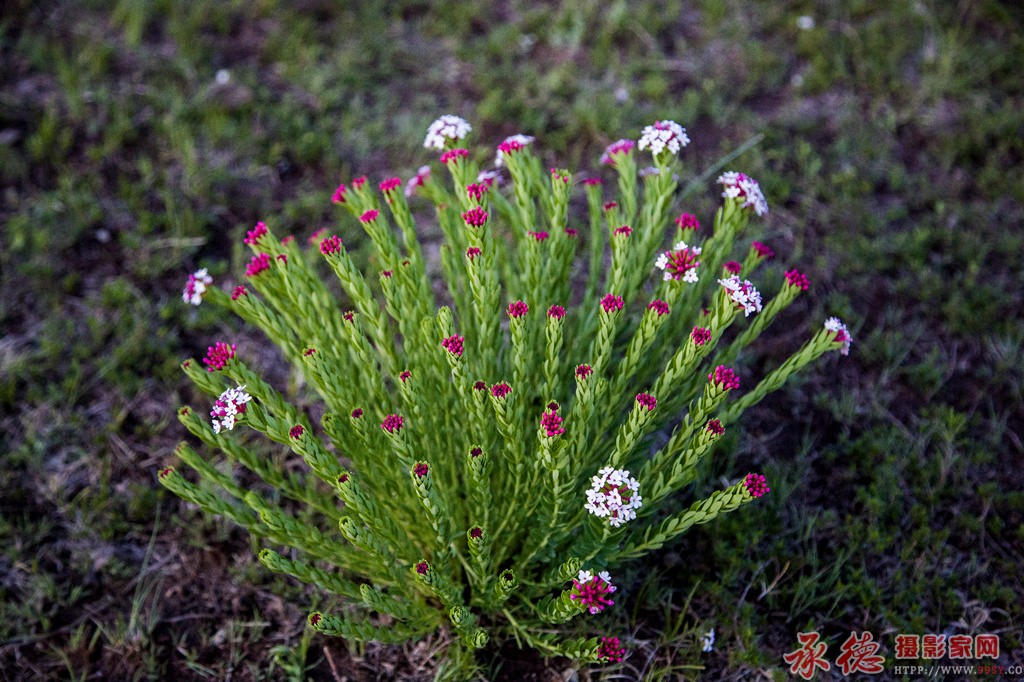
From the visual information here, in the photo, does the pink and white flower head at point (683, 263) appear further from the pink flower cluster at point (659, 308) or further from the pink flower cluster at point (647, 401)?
the pink flower cluster at point (647, 401)

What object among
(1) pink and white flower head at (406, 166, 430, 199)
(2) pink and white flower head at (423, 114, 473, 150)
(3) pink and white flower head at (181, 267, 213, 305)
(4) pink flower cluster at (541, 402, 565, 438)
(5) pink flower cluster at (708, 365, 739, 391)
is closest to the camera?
(4) pink flower cluster at (541, 402, 565, 438)

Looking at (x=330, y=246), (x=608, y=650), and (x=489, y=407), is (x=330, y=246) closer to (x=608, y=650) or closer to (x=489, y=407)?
(x=489, y=407)

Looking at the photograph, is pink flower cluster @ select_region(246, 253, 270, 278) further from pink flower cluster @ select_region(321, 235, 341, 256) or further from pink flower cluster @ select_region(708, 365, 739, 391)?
pink flower cluster @ select_region(708, 365, 739, 391)

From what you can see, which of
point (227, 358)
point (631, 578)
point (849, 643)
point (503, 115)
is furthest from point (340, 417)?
point (503, 115)

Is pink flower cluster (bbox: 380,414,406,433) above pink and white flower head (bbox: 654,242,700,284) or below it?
below

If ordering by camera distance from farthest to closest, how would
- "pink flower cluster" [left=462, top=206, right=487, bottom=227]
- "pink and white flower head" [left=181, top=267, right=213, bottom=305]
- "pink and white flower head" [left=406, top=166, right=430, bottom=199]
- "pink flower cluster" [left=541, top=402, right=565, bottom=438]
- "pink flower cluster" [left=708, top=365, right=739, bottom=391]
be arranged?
"pink and white flower head" [left=406, top=166, right=430, bottom=199] < "pink and white flower head" [left=181, top=267, right=213, bottom=305] < "pink flower cluster" [left=462, top=206, right=487, bottom=227] < "pink flower cluster" [left=708, top=365, right=739, bottom=391] < "pink flower cluster" [left=541, top=402, right=565, bottom=438]

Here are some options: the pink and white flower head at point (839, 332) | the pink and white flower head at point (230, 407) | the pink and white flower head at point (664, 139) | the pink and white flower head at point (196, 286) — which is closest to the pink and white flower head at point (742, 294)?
the pink and white flower head at point (839, 332)

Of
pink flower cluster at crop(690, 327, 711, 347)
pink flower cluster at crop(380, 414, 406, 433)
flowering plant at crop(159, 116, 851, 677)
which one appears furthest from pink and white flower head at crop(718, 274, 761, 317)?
pink flower cluster at crop(380, 414, 406, 433)
